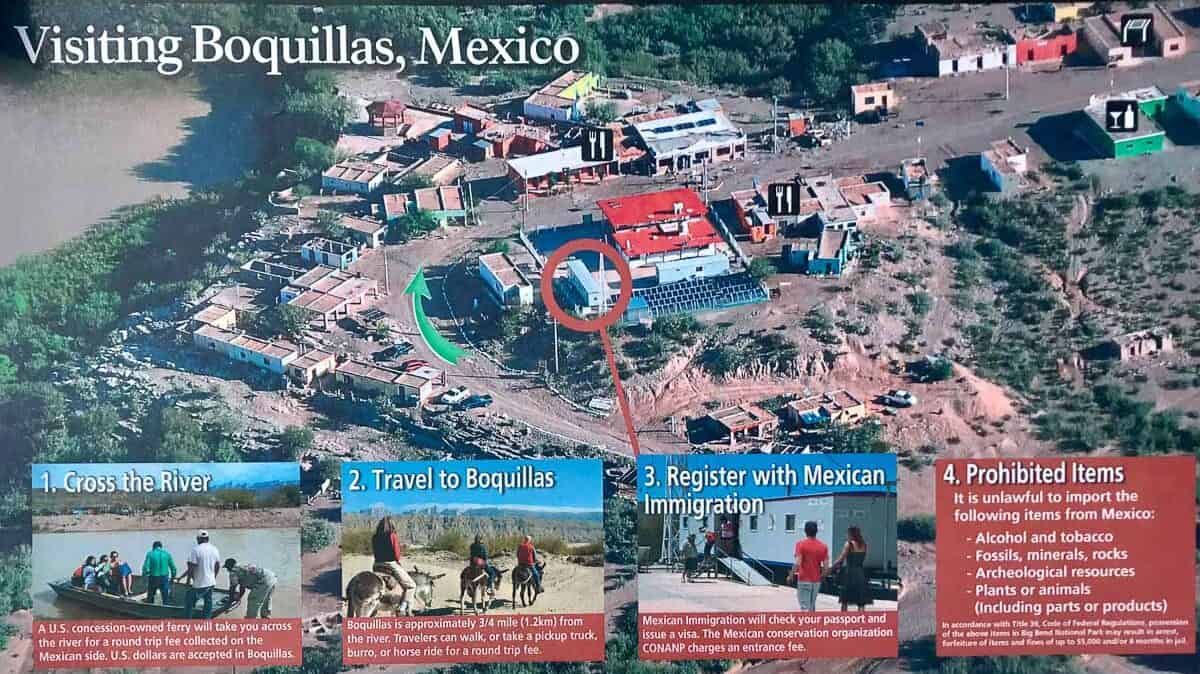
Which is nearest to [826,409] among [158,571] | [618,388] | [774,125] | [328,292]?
[618,388]

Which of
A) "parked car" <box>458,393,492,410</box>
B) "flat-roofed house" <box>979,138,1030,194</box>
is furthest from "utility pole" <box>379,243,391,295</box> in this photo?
"flat-roofed house" <box>979,138,1030,194</box>

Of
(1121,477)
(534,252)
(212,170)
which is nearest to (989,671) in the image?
(1121,477)

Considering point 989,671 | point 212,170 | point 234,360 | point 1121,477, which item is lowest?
point 989,671

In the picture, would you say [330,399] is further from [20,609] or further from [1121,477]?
[1121,477]

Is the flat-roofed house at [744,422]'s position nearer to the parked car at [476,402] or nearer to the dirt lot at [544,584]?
the dirt lot at [544,584]

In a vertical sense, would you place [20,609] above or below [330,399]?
below

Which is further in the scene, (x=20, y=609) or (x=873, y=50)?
(x=873, y=50)
